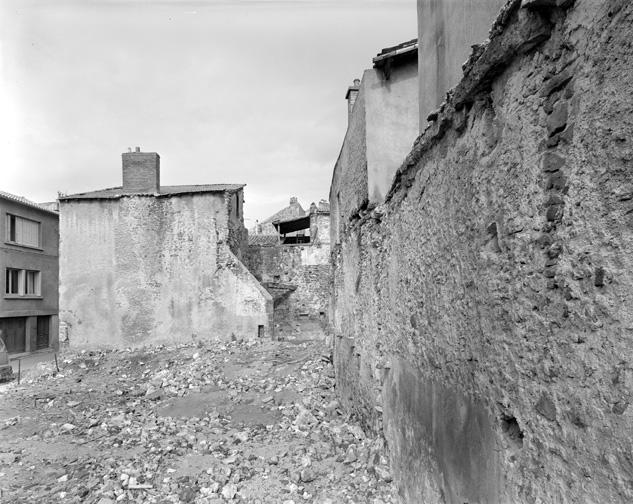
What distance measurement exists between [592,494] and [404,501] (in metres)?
2.80

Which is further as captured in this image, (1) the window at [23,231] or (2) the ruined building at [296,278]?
(2) the ruined building at [296,278]

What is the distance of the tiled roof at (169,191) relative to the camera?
15052 mm

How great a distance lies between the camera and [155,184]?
623 inches

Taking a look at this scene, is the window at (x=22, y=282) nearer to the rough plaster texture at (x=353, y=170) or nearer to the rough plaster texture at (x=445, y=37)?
the rough plaster texture at (x=353, y=170)

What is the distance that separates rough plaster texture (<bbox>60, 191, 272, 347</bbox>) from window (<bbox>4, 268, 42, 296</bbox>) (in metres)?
5.19

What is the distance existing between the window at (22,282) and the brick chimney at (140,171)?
7.15 m

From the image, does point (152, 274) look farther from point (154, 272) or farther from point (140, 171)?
point (140, 171)

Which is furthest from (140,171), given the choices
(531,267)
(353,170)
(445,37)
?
(531,267)

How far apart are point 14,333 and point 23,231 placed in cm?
427

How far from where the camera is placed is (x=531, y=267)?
6.54ft

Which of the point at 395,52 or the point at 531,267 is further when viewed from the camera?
the point at 395,52

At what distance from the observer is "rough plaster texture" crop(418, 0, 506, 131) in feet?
10.5

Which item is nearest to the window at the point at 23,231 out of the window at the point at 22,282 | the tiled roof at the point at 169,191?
the window at the point at 22,282

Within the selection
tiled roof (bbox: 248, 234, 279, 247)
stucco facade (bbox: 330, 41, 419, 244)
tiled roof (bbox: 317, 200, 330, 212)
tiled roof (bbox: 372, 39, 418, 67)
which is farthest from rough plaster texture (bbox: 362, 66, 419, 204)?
tiled roof (bbox: 248, 234, 279, 247)
